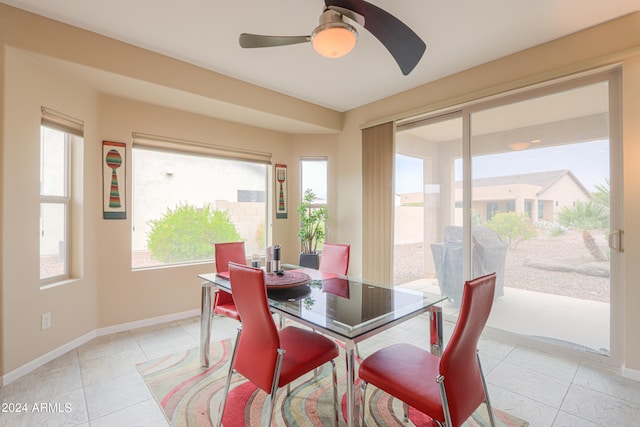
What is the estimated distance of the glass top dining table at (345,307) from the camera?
1469 millimetres

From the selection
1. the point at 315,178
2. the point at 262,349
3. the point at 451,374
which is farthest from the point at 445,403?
the point at 315,178

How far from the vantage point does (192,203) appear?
3.94 meters

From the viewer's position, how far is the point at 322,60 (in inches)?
120

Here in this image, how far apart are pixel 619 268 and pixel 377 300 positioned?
2.12 m

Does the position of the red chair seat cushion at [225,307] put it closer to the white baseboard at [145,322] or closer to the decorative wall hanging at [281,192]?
the white baseboard at [145,322]

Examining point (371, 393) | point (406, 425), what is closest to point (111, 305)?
point (371, 393)

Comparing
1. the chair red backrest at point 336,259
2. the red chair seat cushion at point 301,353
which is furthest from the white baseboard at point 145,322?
the red chair seat cushion at point 301,353

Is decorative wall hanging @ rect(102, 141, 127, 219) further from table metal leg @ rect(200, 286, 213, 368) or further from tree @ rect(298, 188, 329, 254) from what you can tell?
tree @ rect(298, 188, 329, 254)

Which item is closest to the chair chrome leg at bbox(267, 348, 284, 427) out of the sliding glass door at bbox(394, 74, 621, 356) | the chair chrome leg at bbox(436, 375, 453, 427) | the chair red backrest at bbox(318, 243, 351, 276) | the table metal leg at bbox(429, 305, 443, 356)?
the chair chrome leg at bbox(436, 375, 453, 427)

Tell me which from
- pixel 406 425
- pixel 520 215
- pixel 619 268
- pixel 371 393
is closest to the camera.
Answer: pixel 406 425

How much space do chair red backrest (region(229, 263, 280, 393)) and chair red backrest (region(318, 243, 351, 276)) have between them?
134 centimetres

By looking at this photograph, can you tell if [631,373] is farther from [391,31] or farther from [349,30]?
[349,30]

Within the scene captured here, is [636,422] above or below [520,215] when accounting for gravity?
below

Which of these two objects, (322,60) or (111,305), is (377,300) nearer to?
(322,60)
